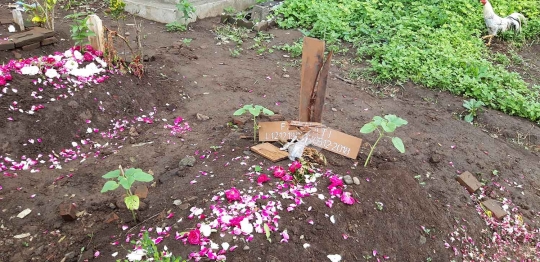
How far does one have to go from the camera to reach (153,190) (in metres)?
2.68

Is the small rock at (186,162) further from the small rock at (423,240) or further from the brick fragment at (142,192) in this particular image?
the small rock at (423,240)

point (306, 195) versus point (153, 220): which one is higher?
point (306, 195)

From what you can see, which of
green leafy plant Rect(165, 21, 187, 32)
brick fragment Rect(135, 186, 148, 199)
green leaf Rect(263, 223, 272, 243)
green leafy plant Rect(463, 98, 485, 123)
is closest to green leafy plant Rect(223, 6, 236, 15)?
green leafy plant Rect(165, 21, 187, 32)

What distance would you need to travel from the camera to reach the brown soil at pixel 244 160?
2.25 metres

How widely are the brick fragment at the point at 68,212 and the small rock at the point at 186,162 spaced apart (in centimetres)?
73

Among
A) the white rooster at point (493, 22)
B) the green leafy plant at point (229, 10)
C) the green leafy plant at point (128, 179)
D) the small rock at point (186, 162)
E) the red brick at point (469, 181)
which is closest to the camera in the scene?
the green leafy plant at point (128, 179)

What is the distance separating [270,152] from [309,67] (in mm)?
620

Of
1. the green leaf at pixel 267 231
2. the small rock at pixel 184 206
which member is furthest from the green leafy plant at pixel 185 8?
the green leaf at pixel 267 231

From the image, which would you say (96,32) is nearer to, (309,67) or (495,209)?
(309,67)

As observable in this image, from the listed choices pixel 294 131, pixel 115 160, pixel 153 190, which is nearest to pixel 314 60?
pixel 294 131

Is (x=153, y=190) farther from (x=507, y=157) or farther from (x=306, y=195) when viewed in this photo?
(x=507, y=157)

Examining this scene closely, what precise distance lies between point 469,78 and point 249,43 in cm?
306

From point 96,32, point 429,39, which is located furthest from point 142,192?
point 429,39

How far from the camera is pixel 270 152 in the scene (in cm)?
270
